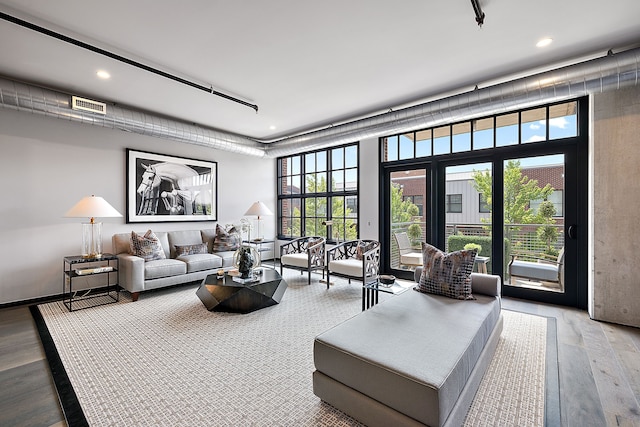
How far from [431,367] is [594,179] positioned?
349cm

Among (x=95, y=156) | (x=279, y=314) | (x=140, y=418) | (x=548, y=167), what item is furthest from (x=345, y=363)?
(x=95, y=156)

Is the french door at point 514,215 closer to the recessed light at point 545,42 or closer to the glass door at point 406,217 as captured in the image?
the glass door at point 406,217

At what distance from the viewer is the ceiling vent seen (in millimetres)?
3888

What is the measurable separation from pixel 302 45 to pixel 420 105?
2.04 metres

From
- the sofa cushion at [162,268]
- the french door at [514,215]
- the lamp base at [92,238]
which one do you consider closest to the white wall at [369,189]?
the french door at [514,215]

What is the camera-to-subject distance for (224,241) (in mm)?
5887

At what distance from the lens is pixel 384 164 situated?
5805 mm

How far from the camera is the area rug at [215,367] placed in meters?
1.92

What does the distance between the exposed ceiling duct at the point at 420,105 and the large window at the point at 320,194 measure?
103 cm

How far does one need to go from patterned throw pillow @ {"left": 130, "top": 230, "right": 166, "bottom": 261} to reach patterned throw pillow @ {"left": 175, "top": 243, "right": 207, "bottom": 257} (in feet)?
1.42

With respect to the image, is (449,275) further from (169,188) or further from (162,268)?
(169,188)

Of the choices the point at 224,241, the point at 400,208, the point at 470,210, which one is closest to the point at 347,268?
the point at 400,208

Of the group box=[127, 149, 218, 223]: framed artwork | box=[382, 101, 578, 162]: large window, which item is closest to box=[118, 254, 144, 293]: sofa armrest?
box=[127, 149, 218, 223]: framed artwork

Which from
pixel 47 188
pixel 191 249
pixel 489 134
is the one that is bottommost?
pixel 191 249
